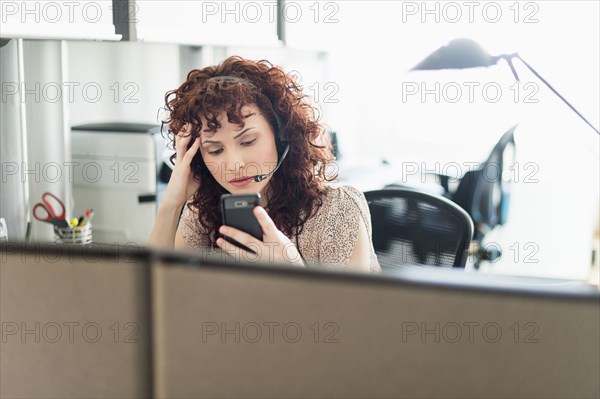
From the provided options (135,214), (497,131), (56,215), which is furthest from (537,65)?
(56,215)

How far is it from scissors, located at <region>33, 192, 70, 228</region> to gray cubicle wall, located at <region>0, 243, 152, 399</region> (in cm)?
155

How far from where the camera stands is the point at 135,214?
238 centimetres

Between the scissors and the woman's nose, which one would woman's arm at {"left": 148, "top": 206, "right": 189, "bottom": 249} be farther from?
the scissors

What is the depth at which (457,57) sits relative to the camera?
286 cm

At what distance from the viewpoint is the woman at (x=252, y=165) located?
1575 millimetres

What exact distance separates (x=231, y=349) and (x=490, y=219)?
107 inches

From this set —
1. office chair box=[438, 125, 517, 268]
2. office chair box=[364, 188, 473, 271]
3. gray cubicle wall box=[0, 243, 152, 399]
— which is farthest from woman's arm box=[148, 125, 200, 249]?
office chair box=[438, 125, 517, 268]

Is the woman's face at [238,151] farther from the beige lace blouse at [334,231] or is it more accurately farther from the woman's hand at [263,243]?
the woman's hand at [263,243]

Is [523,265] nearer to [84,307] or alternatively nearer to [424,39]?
[424,39]

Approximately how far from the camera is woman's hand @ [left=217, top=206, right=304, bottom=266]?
130 cm

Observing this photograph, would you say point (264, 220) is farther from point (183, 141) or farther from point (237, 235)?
point (183, 141)

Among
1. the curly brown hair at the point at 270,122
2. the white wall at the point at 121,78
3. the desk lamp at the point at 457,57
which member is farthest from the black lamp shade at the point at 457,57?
the curly brown hair at the point at 270,122

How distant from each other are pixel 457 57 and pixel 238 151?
1.54 m

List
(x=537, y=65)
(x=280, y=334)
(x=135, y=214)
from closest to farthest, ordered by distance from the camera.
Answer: (x=280, y=334)
(x=135, y=214)
(x=537, y=65)
